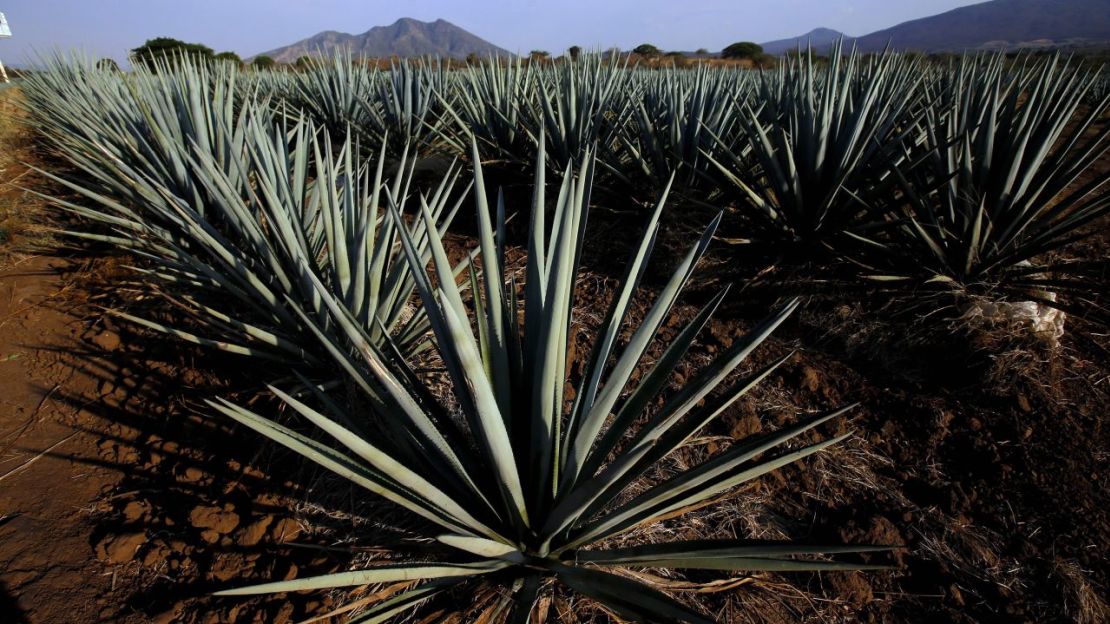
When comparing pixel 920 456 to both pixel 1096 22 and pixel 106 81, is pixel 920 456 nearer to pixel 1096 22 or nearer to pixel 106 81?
pixel 106 81

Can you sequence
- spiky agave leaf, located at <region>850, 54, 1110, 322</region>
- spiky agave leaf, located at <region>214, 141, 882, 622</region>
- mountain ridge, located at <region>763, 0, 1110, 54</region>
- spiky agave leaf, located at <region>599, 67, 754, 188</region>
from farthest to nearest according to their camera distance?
mountain ridge, located at <region>763, 0, 1110, 54</region>, spiky agave leaf, located at <region>599, 67, 754, 188</region>, spiky agave leaf, located at <region>850, 54, 1110, 322</region>, spiky agave leaf, located at <region>214, 141, 882, 622</region>

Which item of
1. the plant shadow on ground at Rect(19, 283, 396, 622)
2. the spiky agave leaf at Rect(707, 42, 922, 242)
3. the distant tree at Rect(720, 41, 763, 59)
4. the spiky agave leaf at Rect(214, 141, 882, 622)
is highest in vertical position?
the distant tree at Rect(720, 41, 763, 59)

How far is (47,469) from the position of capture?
191cm

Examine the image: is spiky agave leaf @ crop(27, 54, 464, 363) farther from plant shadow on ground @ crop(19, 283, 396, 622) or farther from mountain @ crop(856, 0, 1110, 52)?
mountain @ crop(856, 0, 1110, 52)

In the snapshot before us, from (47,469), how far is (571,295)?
2178 millimetres

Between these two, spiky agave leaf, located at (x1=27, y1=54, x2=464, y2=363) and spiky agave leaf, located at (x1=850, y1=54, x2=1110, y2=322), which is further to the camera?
spiky agave leaf, located at (x1=850, y1=54, x2=1110, y2=322)

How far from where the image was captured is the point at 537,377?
1.05m

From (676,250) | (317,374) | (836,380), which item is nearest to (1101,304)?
(836,380)

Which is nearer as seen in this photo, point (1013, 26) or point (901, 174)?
point (901, 174)

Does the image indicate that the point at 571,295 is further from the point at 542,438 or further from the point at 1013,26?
the point at 1013,26

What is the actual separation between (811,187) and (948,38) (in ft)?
740

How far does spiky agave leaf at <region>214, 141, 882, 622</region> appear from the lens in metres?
0.97

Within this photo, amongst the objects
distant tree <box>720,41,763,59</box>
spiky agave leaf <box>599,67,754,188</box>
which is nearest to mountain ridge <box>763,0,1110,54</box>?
distant tree <box>720,41,763,59</box>

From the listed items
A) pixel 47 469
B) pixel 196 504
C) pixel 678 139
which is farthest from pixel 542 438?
pixel 678 139
